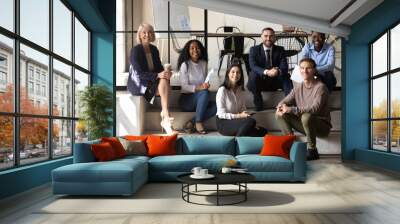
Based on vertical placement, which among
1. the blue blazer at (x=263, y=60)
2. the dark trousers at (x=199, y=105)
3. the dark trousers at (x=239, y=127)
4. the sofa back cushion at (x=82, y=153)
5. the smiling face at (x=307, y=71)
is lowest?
the sofa back cushion at (x=82, y=153)

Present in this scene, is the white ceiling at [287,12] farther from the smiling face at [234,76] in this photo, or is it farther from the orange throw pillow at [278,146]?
the orange throw pillow at [278,146]

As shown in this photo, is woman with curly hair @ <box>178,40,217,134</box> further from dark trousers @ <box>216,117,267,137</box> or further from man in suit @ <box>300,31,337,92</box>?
man in suit @ <box>300,31,337,92</box>

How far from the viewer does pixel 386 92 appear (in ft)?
25.4

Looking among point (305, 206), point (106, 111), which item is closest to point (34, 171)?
point (106, 111)

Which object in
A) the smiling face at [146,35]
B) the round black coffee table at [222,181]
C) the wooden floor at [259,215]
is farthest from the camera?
the smiling face at [146,35]

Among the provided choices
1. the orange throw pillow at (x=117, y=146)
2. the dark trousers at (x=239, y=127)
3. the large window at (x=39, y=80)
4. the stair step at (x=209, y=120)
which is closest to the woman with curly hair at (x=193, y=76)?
the stair step at (x=209, y=120)

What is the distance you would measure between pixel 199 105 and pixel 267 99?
149 cm

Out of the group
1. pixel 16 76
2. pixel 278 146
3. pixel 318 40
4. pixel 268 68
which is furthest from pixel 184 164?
pixel 318 40

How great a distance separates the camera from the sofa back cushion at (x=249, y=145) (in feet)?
21.5

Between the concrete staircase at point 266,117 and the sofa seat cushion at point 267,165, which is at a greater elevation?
the concrete staircase at point 266,117

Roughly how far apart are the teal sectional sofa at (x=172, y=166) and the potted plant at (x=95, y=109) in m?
1.78

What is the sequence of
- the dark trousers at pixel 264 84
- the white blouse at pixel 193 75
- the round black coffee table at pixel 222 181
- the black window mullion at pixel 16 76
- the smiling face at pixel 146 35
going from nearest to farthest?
the round black coffee table at pixel 222 181 < the black window mullion at pixel 16 76 < the dark trousers at pixel 264 84 < the white blouse at pixel 193 75 < the smiling face at pixel 146 35

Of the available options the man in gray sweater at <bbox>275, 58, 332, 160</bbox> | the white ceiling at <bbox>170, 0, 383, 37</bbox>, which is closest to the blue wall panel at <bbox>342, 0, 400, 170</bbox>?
the white ceiling at <bbox>170, 0, 383, 37</bbox>

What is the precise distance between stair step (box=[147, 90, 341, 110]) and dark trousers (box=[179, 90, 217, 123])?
1.04 feet
